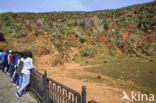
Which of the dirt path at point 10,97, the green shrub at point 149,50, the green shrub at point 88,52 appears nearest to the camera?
the dirt path at point 10,97

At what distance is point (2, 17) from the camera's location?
21.8 metres

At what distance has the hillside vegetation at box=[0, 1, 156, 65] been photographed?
18.3 meters

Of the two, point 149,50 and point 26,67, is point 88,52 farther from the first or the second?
point 26,67

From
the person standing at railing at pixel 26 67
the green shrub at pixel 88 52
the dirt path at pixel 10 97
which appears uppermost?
the green shrub at pixel 88 52

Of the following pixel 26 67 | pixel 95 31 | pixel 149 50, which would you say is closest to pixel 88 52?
pixel 95 31

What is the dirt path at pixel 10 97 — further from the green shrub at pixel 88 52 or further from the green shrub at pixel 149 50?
the green shrub at pixel 149 50

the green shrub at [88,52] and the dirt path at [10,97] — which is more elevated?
the green shrub at [88,52]

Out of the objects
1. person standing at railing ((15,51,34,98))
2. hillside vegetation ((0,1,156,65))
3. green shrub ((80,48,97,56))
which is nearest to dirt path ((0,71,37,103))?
person standing at railing ((15,51,34,98))

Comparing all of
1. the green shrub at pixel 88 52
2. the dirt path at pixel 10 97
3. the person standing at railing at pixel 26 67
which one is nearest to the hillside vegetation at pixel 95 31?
the green shrub at pixel 88 52

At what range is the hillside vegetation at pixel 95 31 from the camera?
60.0 ft

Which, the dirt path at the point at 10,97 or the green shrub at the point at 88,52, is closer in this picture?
the dirt path at the point at 10,97

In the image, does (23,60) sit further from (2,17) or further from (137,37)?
(2,17)

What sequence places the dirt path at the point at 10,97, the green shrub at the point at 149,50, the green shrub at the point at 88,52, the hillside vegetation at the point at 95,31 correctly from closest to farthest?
the dirt path at the point at 10,97
the green shrub at the point at 149,50
the hillside vegetation at the point at 95,31
the green shrub at the point at 88,52

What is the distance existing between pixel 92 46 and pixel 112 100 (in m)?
15.7
